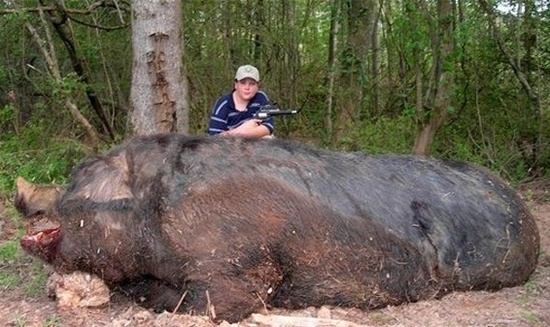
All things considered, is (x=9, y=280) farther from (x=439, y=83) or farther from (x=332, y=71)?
(x=332, y=71)

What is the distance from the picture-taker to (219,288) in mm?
3928

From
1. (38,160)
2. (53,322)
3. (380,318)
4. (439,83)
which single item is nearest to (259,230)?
(380,318)

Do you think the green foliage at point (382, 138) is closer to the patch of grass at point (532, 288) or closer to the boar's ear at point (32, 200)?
the patch of grass at point (532, 288)

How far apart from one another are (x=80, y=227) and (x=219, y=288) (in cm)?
83

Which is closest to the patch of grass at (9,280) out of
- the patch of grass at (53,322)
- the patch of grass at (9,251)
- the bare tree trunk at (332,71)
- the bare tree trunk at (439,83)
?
the patch of grass at (9,251)

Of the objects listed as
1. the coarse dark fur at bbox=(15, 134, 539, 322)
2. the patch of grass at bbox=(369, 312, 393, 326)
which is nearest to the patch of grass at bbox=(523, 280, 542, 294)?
the coarse dark fur at bbox=(15, 134, 539, 322)

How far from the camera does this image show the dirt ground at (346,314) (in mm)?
3871

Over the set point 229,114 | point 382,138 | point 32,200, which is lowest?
point 382,138

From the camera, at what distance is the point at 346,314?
4184 millimetres

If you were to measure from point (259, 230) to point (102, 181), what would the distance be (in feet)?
2.97

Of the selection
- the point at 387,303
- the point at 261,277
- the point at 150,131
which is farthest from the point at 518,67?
the point at 261,277

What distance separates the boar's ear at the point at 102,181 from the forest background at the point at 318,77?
2135 mm

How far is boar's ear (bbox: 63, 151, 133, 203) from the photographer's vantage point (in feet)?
13.5

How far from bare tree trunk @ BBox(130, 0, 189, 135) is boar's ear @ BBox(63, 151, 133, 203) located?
78.0 inches
